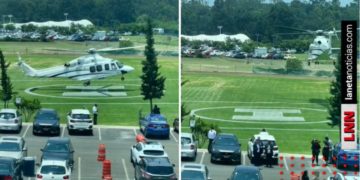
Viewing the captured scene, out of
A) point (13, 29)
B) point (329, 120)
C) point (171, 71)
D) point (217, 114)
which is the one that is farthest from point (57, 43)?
point (329, 120)

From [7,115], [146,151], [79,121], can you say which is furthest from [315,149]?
[7,115]

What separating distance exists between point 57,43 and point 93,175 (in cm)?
298

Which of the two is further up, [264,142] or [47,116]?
[47,116]

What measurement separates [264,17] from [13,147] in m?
5.55

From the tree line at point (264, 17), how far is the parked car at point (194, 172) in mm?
2760

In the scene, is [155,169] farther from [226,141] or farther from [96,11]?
[96,11]

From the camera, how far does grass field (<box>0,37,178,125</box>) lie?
18.8 metres

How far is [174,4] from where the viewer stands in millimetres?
19234

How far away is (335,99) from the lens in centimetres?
1741

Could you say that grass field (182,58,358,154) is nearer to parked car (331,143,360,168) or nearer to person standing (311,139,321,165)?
person standing (311,139,321,165)

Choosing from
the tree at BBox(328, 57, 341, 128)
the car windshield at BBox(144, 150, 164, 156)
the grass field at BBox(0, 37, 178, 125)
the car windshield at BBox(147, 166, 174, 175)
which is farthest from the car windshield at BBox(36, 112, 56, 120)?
the tree at BBox(328, 57, 341, 128)

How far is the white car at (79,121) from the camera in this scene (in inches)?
740

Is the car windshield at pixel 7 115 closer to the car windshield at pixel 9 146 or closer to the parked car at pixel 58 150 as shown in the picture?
the car windshield at pixel 9 146

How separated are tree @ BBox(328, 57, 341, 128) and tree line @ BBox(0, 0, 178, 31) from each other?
375 centimetres
